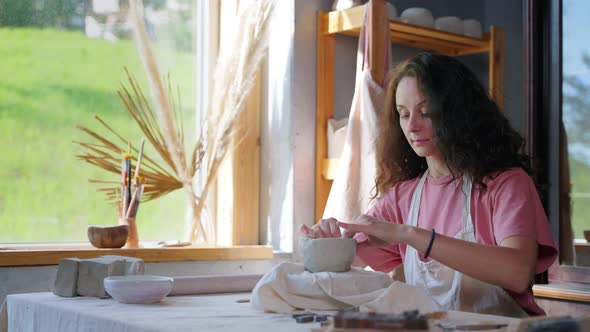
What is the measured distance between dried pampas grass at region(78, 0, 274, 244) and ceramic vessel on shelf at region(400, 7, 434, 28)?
52cm

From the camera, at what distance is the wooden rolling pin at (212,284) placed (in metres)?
1.72

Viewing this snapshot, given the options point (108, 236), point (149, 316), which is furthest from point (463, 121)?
point (108, 236)

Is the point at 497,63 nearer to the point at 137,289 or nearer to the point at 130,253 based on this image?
the point at 130,253

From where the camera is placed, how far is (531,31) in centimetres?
256

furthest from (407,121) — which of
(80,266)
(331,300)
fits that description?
(80,266)

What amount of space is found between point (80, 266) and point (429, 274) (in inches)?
32.1

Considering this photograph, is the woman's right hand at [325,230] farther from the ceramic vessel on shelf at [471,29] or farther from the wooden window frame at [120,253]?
the ceramic vessel on shelf at [471,29]

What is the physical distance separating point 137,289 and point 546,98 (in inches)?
61.7

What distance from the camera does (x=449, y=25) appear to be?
317cm

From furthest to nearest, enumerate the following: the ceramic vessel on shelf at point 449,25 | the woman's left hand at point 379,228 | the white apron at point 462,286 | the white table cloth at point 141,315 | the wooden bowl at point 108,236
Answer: the ceramic vessel on shelf at point 449,25, the wooden bowl at point 108,236, the white apron at point 462,286, the woman's left hand at point 379,228, the white table cloth at point 141,315

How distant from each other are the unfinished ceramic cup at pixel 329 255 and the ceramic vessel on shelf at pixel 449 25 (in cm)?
182

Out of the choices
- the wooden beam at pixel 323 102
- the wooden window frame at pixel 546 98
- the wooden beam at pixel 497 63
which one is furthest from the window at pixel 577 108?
the wooden beam at pixel 323 102

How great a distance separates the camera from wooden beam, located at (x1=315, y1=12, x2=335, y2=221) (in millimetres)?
3061

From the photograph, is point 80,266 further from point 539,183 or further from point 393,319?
point 539,183
